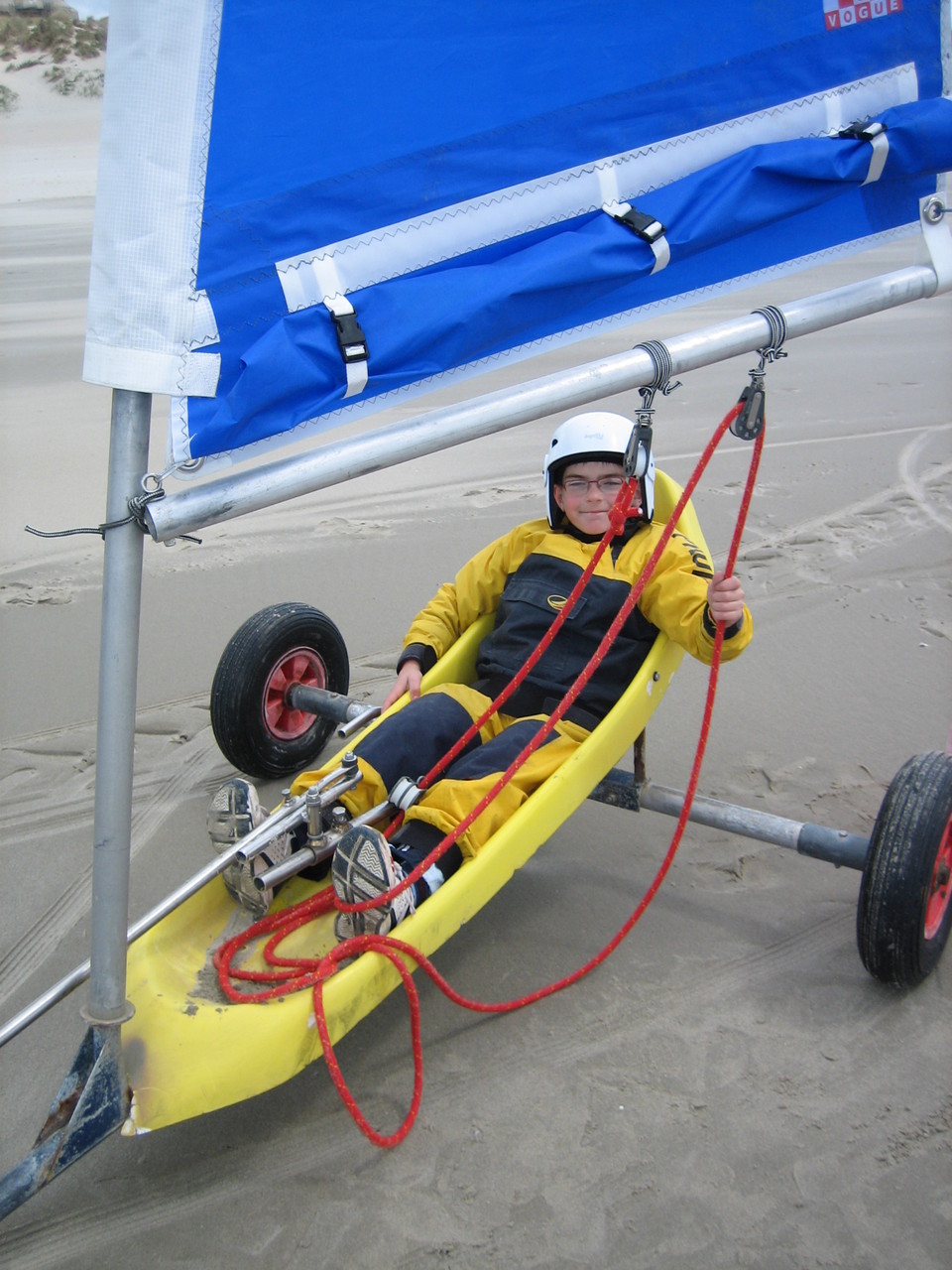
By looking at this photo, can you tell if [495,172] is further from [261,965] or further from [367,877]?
[261,965]

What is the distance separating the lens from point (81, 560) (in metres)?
5.51

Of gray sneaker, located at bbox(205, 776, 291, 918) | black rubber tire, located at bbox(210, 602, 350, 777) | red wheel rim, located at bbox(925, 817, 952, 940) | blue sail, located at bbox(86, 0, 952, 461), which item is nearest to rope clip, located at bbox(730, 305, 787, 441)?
blue sail, located at bbox(86, 0, 952, 461)

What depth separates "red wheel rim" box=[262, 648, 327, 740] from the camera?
3758mm

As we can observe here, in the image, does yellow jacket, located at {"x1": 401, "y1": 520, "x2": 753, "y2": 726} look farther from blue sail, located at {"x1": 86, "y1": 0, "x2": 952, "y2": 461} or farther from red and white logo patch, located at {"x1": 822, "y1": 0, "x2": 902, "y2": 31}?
red and white logo patch, located at {"x1": 822, "y1": 0, "x2": 902, "y2": 31}

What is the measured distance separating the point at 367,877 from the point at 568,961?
74cm

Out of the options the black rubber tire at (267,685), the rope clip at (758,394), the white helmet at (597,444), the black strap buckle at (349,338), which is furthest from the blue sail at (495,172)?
the black rubber tire at (267,685)

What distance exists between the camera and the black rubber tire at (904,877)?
102 inches

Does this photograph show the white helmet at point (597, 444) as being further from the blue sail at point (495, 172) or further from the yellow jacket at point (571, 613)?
the blue sail at point (495, 172)

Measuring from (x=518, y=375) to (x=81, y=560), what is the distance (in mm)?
3663

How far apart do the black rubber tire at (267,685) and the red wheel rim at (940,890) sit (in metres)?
1.99

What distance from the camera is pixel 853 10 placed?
2316 mm

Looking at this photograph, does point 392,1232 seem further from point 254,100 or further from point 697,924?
point 254,100

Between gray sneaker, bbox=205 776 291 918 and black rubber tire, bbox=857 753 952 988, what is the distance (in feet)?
4.46

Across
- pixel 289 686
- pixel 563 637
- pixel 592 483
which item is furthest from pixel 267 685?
pixel 592 483
